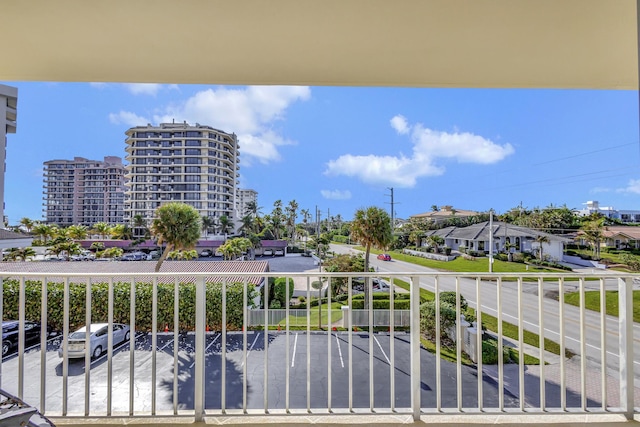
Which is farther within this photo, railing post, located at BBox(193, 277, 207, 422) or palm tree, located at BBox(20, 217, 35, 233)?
palm tree, located at BBox(20, 217, 35, 233)

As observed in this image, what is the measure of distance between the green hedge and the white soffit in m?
1.56

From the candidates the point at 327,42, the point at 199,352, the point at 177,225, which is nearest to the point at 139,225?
the point at 177,225

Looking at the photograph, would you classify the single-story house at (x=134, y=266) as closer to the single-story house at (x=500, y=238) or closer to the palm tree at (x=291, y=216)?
the palm tree at (x=291, y=216)

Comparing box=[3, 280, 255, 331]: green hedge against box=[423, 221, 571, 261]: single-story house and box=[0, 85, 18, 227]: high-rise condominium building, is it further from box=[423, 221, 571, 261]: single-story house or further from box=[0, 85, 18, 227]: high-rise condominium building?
box=[423, 221, 571, 261]: single-story house

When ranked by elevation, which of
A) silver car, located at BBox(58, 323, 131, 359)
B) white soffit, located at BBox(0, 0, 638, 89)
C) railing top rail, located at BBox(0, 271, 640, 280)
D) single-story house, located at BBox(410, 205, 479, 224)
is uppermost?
white soffit, located at BBox(0, 0, 638, 89)

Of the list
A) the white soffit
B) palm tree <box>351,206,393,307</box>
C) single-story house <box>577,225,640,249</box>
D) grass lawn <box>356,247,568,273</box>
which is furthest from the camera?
palm tree <box>351,206,393,307</box>

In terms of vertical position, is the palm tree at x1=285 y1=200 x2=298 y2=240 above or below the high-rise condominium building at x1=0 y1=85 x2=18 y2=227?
below

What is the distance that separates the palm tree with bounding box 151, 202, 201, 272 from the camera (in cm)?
364

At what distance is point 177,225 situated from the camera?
3732 mm

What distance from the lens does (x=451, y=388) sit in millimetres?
3670

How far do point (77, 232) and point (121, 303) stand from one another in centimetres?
145

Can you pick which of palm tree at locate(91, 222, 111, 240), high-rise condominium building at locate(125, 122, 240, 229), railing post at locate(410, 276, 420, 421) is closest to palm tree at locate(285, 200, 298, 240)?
high-rise condominium building at locate(125, 122, 240, 229)

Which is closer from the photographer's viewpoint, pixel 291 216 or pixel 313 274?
pixel 313 274

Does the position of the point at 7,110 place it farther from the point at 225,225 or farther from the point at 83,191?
the point at 225,225
